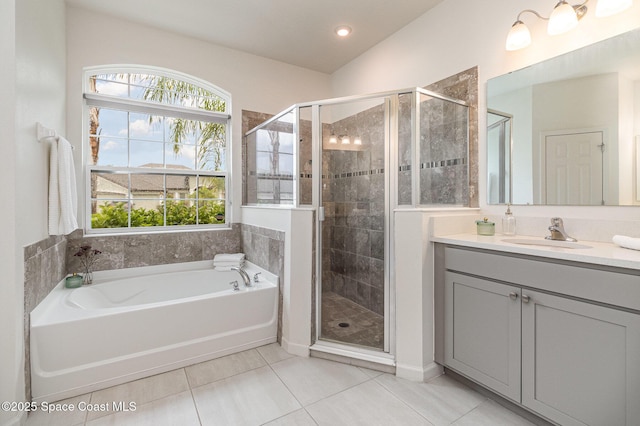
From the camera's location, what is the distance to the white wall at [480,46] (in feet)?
5.41

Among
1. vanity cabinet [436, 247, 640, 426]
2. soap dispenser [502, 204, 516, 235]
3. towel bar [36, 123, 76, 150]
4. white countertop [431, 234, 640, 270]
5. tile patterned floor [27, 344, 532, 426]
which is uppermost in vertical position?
towel bar [36, 123, 76, 150]

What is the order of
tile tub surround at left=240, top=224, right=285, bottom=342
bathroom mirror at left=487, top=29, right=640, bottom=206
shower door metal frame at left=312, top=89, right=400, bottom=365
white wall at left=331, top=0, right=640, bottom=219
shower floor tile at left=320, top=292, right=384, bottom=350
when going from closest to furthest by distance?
bathroom mirror at left=487, top=29, right=640, bottom=206
white wall at left=331, top=0, right=640, bottom=219
shower door metal frame at left=312, top=89, right=400, bottom=365
shower floor tile at left=320, top=292, right=384, bottom=350
tile tub surround at left=240, top=224, right=285, bottom=342

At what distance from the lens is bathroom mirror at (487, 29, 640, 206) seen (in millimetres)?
1529

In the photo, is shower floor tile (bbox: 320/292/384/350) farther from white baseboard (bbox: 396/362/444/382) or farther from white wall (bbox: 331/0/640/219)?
white wall (bbox: 331/0/640/219)

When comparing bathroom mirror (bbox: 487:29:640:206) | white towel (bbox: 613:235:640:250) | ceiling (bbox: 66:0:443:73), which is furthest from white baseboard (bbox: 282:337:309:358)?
ceiling (bbox: 66:0:443:73)

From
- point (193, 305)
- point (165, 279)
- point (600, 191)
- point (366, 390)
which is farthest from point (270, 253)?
point (600, 191)

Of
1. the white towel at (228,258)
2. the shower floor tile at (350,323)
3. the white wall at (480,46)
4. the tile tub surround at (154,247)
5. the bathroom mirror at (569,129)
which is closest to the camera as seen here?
the bathroom mirror at (569,129)

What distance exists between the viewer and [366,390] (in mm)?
1778

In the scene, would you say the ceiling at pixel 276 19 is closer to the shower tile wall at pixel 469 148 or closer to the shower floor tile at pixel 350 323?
the shower tile wall at pixel 469 148

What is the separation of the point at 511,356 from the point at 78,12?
4.09 m

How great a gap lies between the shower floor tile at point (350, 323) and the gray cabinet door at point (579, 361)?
95 centimetres

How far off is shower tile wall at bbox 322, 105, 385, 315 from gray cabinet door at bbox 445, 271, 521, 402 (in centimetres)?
54

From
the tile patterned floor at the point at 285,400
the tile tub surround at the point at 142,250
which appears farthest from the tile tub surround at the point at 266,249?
the tile patterned floor at the point at 285,400

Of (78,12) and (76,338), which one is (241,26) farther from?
(76,338)
